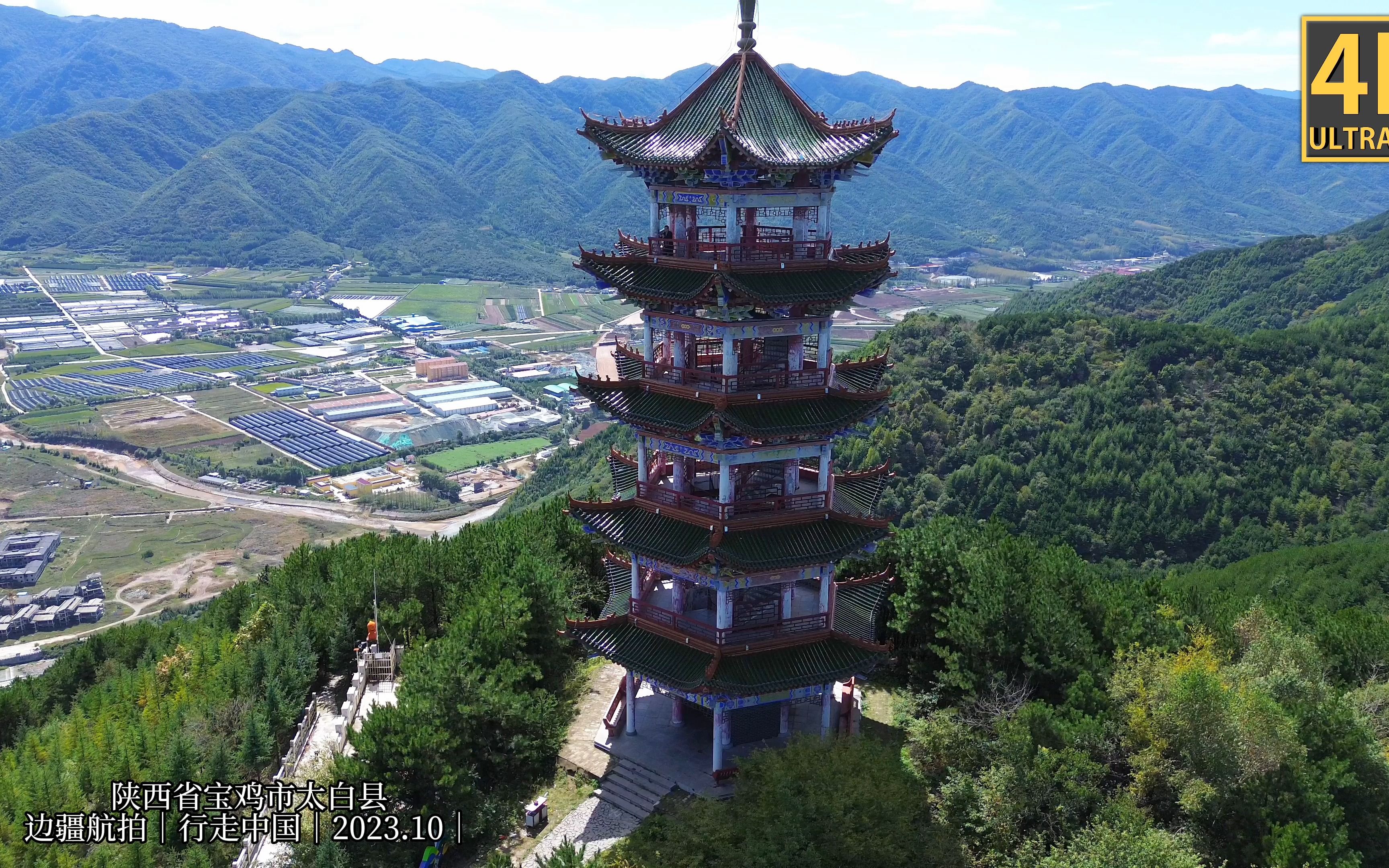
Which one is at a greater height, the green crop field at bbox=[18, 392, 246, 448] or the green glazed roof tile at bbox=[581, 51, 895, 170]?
the green glazed roof tile at bbox=[581, 51, 895, 170]

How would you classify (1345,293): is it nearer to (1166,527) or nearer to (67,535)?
A: (1166,527)

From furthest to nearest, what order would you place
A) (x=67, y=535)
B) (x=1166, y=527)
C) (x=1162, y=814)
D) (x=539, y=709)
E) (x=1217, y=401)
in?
(x=67, y=535), (x=1217, y=401), (x=1166, y=527), (x=539, y=709), (x=1162, y=814)

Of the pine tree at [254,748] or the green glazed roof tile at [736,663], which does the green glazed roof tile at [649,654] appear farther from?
the pine tree at [254,748]

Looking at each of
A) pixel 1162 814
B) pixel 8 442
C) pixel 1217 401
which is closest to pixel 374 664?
pixel 1162 814

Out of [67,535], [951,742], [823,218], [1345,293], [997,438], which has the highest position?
[1345,293]

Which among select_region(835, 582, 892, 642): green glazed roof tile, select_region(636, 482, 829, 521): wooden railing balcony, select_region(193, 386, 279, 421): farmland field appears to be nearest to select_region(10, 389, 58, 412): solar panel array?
select_region(193, 386, 279, 421): farmland field

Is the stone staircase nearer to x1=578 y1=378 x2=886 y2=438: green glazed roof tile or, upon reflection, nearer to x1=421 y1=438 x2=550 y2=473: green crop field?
x1=578 y1=378 x2=886 y2=438: green glazed roof tile

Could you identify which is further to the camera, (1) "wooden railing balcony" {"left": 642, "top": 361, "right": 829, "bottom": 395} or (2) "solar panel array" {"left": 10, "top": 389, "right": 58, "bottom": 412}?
(2) "solar panel array" {"left": 10, "top": 389, "right": 58, "bottom": 412}

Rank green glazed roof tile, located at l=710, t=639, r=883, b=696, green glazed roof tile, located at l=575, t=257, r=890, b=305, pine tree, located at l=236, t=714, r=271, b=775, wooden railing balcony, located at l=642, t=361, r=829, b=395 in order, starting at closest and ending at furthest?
green glazed roof tile, located at l=575, t=257, r=890, b=305, wooden railing balcony, located at l=642, t=361, r=829, b=395, green glazed roof tile, located at l=710, t=639, r=883, b=696, pine tree, located at l=236, t=714, r=271, b=775

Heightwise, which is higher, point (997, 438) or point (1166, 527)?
point (997, 438)
